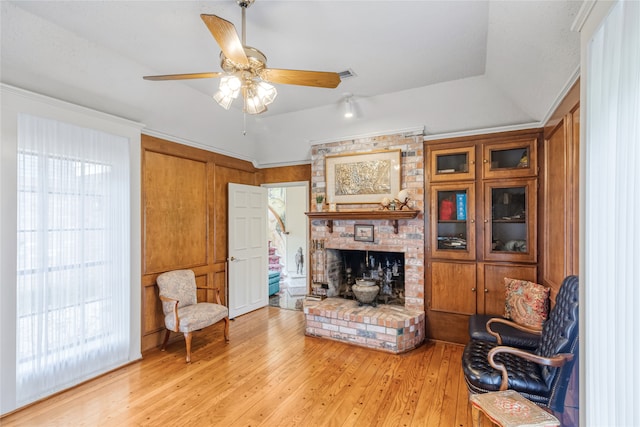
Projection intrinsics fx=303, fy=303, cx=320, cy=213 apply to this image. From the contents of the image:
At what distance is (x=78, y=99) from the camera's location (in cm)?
282

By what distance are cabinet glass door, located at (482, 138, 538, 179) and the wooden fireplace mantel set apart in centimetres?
102

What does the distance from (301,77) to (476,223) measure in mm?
2844

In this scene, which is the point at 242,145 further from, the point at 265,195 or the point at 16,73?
the point at 16,73

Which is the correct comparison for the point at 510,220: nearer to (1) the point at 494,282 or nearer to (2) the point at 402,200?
(1) the point at 494,282

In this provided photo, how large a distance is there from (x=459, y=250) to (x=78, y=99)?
174 inches

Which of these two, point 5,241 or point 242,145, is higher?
point 242,145

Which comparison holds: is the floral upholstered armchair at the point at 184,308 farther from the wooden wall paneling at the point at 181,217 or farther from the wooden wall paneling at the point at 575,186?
the wooden wall paneling at the point at 575,186

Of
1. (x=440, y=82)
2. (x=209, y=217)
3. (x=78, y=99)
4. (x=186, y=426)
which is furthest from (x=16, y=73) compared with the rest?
(x=440, y=82)

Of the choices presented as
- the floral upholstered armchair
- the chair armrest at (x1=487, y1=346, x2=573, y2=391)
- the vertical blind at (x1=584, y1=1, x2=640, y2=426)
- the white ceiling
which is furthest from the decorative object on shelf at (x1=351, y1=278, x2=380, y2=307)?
the vertical blind at (x1=584, y1=1, x2=640, y2=426)

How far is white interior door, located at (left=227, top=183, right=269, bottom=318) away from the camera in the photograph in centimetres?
481

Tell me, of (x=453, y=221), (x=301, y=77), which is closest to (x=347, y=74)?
(x=301, y=77)

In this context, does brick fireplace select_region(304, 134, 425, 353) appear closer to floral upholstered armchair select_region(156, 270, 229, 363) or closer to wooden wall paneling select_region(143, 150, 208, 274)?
floral upholstered armchair select_region(156, 270, 229, 363)

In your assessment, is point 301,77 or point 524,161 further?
point 524,161

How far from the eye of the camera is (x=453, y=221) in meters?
3.89
